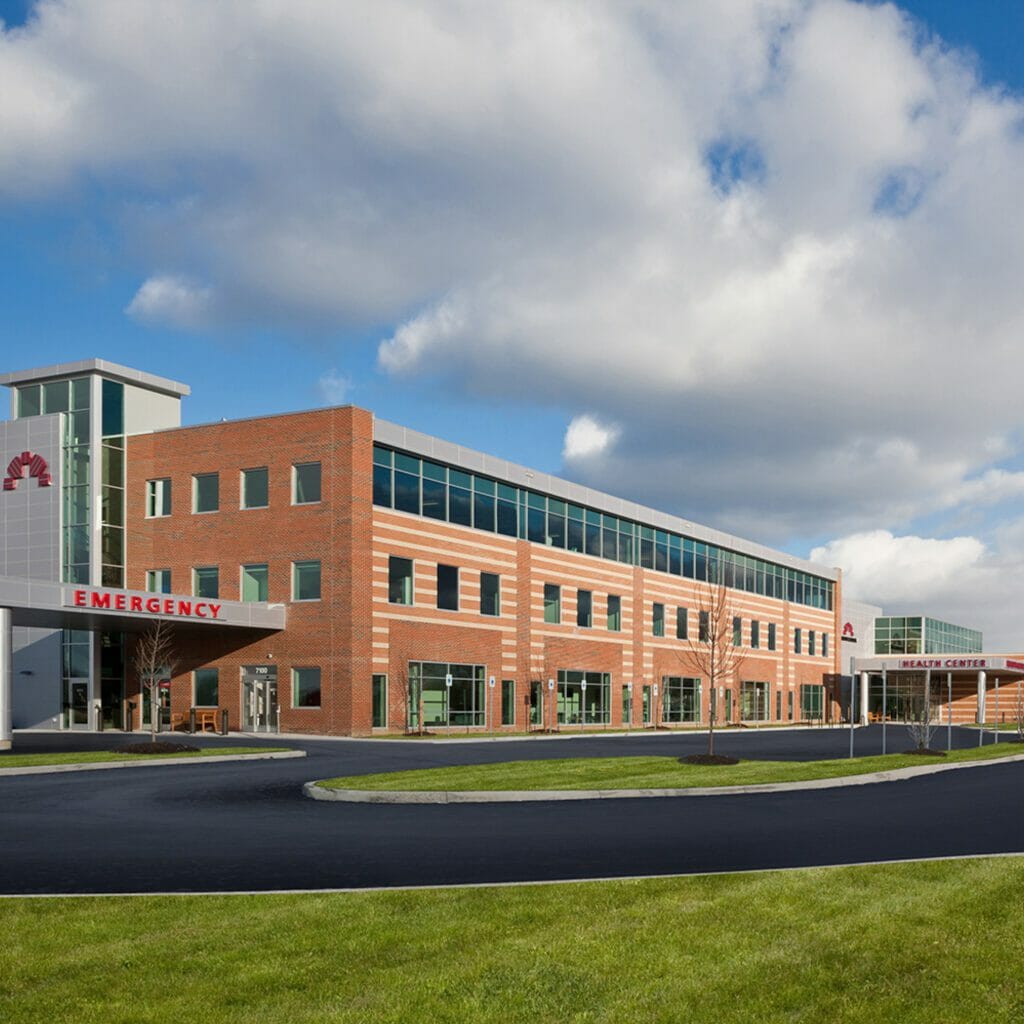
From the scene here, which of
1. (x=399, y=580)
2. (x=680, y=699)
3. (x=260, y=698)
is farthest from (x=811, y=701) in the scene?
(x=260, y=698)

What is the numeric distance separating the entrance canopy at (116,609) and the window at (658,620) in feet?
96.9

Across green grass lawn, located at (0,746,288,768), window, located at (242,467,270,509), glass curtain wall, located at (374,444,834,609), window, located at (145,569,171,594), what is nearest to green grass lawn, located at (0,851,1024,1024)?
green grass lawn, located at (0,746,288,768)

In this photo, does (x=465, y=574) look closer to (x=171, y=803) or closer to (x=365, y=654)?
(x=365, y=654)

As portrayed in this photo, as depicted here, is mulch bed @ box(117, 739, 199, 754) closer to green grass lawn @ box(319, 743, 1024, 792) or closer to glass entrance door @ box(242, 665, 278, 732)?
green grass lawn @ box(319, 743, 1024, 792)

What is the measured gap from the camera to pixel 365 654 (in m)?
49.0

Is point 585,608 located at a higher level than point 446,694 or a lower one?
higher

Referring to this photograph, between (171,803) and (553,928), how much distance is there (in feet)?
42.8

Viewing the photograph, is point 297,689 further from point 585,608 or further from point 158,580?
point 585,608

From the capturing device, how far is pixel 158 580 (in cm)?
5388

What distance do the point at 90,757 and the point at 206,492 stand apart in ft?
75.0

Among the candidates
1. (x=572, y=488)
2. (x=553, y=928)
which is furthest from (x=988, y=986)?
(x=572, y=488)

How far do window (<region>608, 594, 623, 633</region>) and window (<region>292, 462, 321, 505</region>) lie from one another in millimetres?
23366

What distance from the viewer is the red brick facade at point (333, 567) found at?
1934 inches

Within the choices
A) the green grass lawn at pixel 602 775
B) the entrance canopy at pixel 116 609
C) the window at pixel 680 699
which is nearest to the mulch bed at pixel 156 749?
Result: the entrance canopy at pixel 116 609
